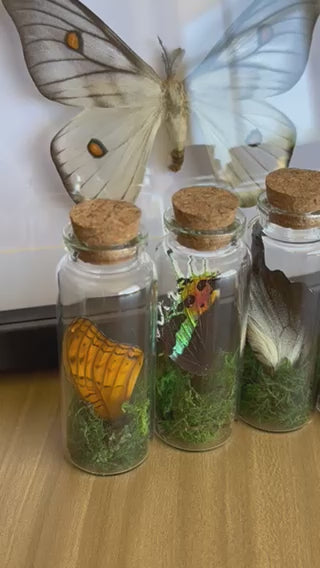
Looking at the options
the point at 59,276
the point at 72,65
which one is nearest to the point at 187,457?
the point at 59,276

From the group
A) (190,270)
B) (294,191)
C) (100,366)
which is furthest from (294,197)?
(100,366)

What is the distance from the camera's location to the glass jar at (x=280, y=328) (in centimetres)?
71

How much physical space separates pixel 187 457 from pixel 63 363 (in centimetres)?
14

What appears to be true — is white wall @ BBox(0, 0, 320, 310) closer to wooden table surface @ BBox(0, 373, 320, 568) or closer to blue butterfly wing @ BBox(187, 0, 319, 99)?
blue butterfly wing @ BBox(187, 0, 319, 99)

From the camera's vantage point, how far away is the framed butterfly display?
26.6 inches

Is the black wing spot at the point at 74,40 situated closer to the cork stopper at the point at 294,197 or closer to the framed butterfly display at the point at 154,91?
the framed butterfly display at the point at 154,91

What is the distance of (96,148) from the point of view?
717mm

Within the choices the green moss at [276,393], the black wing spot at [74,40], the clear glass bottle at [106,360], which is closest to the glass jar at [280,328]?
the green moss at [276,393]

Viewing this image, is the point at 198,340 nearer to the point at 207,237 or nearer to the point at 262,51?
the point at 207,237

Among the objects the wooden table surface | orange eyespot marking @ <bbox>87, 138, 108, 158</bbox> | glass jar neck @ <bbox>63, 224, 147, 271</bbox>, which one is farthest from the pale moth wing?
the wooden table surface

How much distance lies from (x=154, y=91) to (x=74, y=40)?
83mm

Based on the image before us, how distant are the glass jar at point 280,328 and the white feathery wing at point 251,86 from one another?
0.25ft

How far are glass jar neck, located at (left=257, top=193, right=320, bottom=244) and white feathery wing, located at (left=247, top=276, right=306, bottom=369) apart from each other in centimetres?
5

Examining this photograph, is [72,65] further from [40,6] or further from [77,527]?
[77,527]
